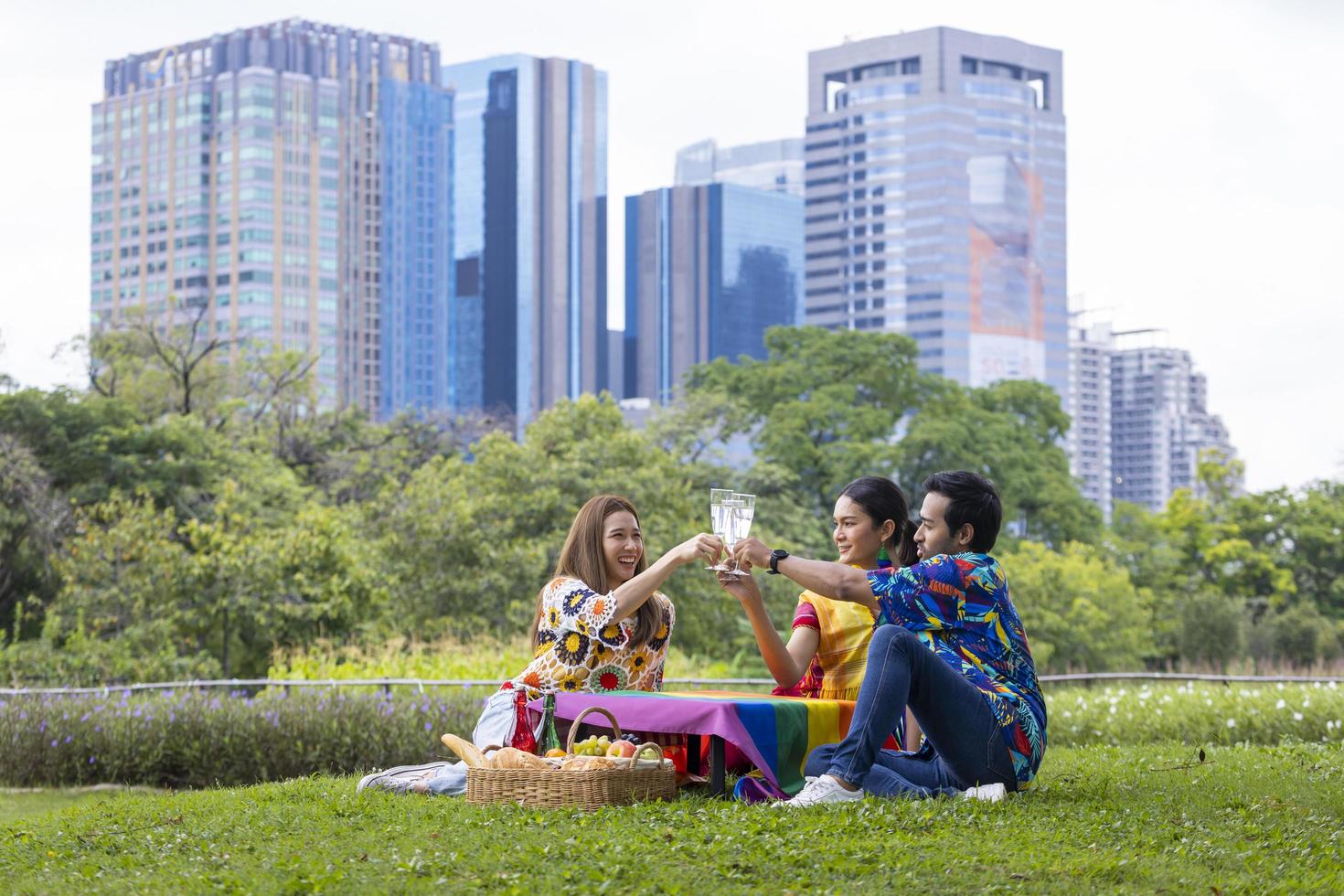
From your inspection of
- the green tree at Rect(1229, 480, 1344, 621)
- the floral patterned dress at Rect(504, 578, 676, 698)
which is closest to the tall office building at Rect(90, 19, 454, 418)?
the green tree at Rect(1229, 480, 1344, 621)

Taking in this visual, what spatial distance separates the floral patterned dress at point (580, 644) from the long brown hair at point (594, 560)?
0.06 m

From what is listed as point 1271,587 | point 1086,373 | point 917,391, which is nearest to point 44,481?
point 917,391

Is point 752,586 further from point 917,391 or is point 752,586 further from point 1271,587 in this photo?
point 1271,587

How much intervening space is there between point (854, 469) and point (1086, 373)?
5432 inches

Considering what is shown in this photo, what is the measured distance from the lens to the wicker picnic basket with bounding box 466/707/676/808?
5.36 metres

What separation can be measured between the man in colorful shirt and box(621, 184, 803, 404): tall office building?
451 feet

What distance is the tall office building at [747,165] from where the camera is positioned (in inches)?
6314

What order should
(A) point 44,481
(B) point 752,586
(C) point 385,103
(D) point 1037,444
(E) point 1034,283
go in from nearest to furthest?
(B) point 752,586 → (A) point 44,481 → (D) point 1037,444 → (C) point 385,103 → (E) point 1034,283

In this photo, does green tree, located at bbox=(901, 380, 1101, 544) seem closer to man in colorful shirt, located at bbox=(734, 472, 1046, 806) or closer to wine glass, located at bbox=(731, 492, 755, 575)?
man in colorful shirt, located at bbox=(734, 472, 1046, 806)

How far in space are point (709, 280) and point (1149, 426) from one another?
56901 mm

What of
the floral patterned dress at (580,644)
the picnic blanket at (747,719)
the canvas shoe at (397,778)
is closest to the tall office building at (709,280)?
the canvas shoe at (397,778)

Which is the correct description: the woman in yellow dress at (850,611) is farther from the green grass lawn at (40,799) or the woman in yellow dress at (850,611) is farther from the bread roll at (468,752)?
the green grass lawn at (40,799)

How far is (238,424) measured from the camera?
29750 mm

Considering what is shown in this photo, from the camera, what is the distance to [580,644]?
5.95 meters
